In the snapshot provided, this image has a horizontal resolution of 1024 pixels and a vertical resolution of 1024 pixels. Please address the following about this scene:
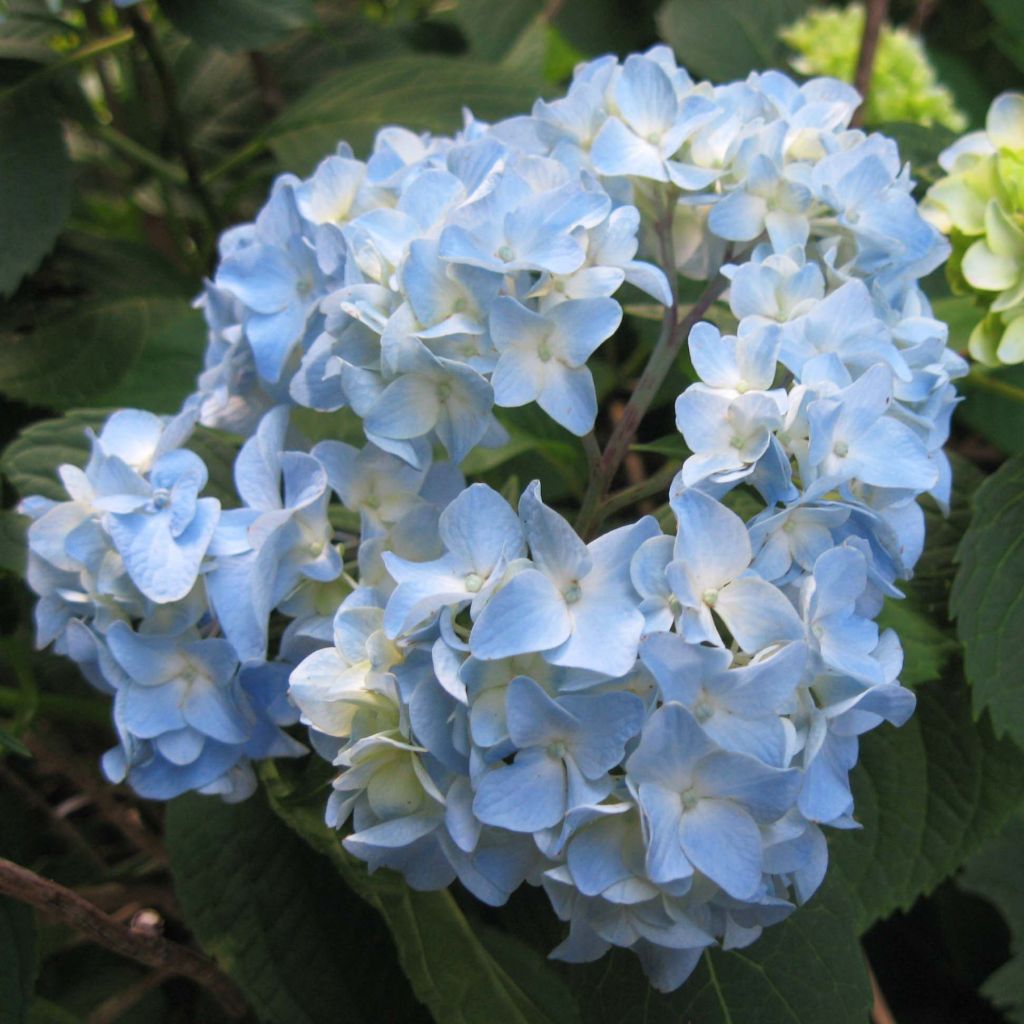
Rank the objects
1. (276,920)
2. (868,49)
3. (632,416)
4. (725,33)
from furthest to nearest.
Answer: (725,33)
(868,49)
(276,920)
(632,416)

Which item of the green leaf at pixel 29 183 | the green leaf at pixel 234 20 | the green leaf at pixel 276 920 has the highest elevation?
the green leaf at pixel 234 20

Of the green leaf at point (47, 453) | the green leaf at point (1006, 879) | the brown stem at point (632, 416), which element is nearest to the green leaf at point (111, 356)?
the green leaf at point (47, 453)

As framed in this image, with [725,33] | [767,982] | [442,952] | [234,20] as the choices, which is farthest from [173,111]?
[767,982]

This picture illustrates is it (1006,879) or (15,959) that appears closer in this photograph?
(15,959)

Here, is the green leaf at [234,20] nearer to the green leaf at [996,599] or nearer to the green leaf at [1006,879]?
the green leaf at [996,599]

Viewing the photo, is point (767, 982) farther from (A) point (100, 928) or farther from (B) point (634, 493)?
(A) point (100, 928)

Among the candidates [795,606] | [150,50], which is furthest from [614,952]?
[150,50]

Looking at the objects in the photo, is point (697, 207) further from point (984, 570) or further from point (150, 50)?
point (150, 50)
